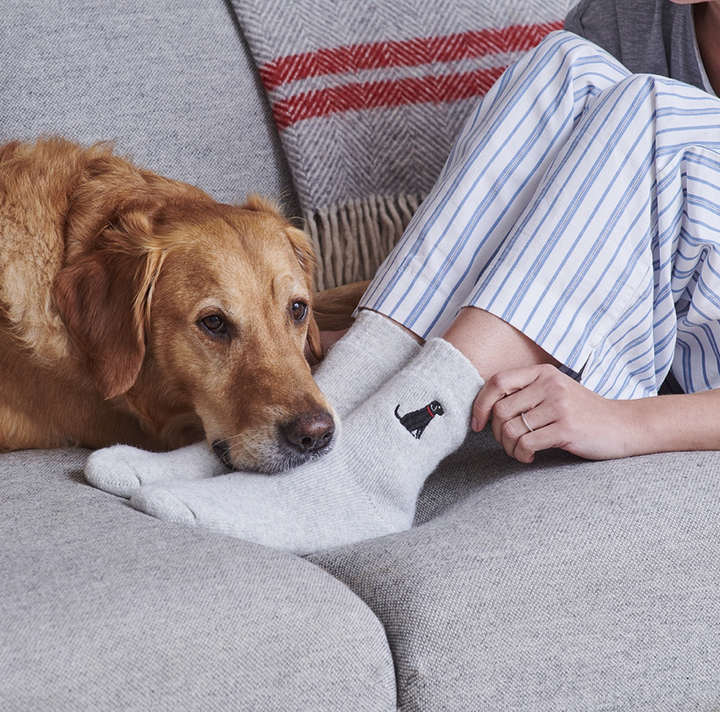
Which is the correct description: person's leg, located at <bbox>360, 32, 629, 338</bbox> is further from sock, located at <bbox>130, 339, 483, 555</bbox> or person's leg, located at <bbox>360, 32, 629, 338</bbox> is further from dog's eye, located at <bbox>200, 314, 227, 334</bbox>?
dog's eye, located at <bbox>200, 314, 227, 334</bbox>

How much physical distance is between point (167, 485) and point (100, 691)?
1.17 ft

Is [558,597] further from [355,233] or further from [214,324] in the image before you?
[355,233]

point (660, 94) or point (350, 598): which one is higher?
point (660, 94)

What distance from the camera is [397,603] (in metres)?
0.98

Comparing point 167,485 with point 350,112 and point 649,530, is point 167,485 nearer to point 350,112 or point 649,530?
point 649,530

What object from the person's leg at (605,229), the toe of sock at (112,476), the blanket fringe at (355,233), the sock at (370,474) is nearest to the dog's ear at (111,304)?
the toe of sock at (112,476)

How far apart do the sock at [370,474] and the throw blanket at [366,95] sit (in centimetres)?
78

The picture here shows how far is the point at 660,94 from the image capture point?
1.35 m

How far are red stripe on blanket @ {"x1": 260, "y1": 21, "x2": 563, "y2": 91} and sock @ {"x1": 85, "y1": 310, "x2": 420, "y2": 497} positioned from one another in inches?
30.2

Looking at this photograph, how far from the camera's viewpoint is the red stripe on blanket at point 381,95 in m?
1.93

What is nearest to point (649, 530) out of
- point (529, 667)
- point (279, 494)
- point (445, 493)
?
point (529, 667)

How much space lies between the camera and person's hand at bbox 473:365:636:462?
1240 millimetres

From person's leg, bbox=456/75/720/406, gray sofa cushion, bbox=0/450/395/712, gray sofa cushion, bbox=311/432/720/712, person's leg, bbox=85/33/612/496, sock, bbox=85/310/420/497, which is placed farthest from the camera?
person's leg, bbox=85/33/612/496

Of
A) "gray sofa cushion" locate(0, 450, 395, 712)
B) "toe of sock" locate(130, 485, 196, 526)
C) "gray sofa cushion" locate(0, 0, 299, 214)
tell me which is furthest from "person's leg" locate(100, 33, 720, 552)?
"gray sofa cushion" locate(0, 0, 299, 214)
